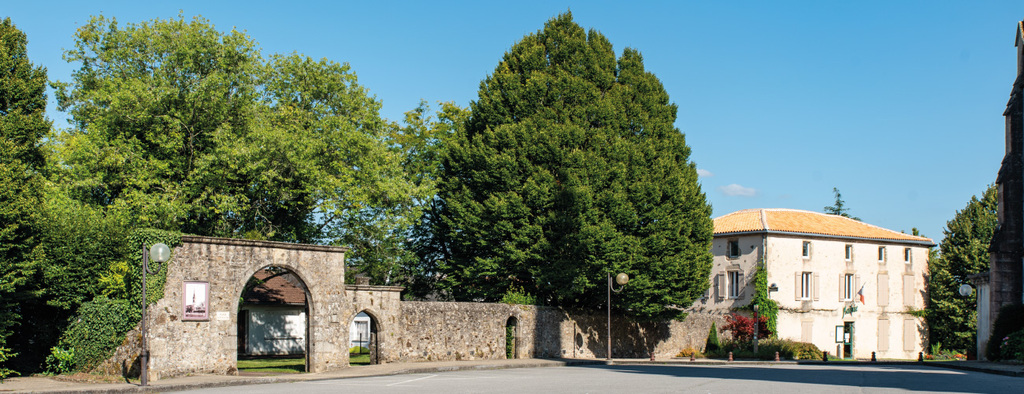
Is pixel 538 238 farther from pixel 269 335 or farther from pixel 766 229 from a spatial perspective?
pixel 766 229

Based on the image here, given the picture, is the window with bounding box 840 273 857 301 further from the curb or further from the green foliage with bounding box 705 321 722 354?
the curb

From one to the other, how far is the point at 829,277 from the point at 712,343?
10474 mm

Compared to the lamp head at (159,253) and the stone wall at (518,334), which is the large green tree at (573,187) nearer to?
the stone wall at (518,334)

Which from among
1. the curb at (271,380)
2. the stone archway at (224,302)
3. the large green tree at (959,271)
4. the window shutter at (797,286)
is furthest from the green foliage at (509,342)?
the large green tree at (959,271)

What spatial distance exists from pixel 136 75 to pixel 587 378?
2271 centimetres

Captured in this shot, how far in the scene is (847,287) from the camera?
5209 centimetres

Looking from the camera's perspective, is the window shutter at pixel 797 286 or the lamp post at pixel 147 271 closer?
the lamp post at pixel 147 271

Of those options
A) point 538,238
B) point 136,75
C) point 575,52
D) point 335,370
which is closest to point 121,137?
point 136,75

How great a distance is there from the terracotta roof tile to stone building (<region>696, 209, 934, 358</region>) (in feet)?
0.25

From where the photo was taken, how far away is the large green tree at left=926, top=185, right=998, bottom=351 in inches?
2055

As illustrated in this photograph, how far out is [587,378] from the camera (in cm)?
2130

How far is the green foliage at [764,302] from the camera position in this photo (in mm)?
47938

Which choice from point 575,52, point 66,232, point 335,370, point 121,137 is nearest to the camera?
point 66,232

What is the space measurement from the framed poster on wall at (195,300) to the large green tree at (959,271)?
4565 cm
